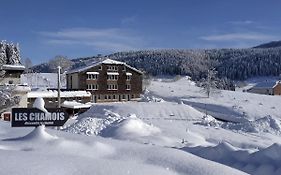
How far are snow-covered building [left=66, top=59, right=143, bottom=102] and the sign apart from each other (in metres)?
57.4

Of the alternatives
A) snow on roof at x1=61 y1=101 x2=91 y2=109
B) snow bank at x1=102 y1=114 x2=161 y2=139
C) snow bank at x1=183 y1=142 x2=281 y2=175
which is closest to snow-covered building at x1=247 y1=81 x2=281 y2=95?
snow on roof at x1=61 y1=101 x2=91 y2=109

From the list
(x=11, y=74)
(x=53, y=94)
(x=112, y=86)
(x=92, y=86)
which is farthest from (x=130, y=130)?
(x=112, y=86)

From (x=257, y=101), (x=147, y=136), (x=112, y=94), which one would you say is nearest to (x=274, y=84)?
(x=257, y=101)

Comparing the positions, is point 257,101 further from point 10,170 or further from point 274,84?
point 10,170

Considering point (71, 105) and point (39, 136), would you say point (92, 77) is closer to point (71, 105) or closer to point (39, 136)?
point (71, 105)

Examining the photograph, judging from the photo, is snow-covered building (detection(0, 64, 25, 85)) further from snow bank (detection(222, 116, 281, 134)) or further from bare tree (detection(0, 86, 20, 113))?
snow bank (detection(222, 116, 281, 134))

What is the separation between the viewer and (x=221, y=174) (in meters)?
8.58

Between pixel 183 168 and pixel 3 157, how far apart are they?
394 cm

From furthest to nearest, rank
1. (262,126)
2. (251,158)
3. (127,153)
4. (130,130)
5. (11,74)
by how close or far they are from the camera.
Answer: (11,74) → (262,126) → (130,130) → (251,158) → (127,153)

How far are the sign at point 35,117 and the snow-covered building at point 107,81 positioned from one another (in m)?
57.4

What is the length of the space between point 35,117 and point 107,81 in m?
59.4

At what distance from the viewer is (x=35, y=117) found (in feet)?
46.0

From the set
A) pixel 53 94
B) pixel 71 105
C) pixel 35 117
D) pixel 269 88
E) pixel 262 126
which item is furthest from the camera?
pixel 269 88

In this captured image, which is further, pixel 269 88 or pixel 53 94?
pixel 269 88
